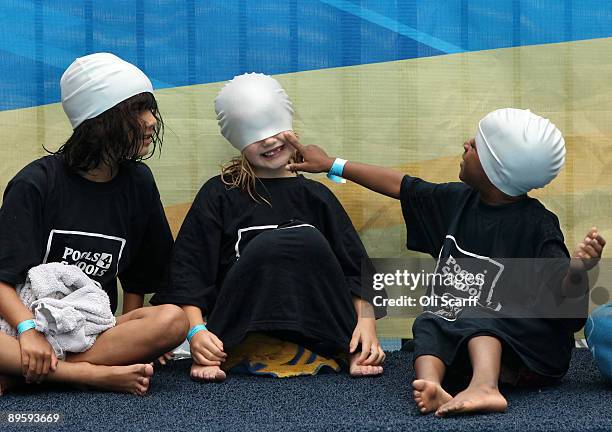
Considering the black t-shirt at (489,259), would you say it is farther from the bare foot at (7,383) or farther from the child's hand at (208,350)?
the bare foot at (7,383)

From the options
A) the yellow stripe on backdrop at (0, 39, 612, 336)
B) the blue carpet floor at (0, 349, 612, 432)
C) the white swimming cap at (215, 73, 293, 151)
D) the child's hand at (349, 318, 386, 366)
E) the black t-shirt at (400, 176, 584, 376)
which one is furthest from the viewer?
the yellow stripe on backdrop at (0, 39, 612, 336)

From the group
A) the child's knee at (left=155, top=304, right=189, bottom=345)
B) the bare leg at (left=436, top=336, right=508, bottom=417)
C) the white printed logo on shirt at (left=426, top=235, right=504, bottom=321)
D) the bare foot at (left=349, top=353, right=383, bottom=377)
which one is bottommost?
the bare foot at (left=349, top=353, right=383, bottom=377)

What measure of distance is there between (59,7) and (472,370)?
1.42 metres

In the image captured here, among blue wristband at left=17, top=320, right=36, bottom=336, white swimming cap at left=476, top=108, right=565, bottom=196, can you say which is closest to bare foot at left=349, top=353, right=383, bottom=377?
white swimming cap at left=476, top=108, right=565, bottom=196

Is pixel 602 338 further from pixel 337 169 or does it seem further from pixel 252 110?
pixel 252 110

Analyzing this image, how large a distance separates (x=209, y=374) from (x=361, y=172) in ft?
2.05

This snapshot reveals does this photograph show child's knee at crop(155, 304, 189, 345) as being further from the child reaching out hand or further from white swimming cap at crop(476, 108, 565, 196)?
white swimming cap at crop(476, 108, 565, 196)

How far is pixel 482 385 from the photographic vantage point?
1958 mm

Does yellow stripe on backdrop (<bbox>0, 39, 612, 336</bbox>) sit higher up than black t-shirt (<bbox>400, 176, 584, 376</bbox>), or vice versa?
yellow stripe on backdrop (<bbox>0, 39, 612, 336</bbox>)

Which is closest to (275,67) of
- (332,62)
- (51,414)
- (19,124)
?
(332,62)

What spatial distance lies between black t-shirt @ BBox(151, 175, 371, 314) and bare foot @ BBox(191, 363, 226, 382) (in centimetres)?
19

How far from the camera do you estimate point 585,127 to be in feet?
8.85

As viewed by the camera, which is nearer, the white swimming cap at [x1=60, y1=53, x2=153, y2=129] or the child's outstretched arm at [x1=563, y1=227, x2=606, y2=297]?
the child's outstretched arm at [x1=563, y1=227, x2=606, y2=297]

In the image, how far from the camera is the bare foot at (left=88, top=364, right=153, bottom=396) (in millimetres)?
2084
